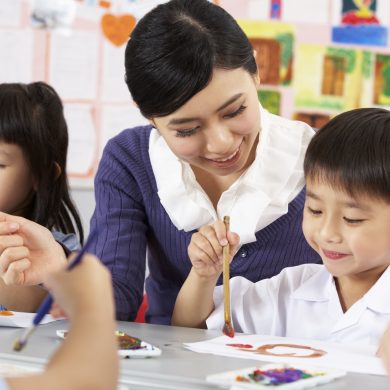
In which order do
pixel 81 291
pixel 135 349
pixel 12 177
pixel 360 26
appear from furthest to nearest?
1. pixel 360 26
2. pixel 12 177
3. pixel 135 349
4. pixel 81 291

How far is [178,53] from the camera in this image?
3.50ft

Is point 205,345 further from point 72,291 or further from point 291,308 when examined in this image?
point 72,291

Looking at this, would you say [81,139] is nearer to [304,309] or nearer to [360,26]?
[360,26]

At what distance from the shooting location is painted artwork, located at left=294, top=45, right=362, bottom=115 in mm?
2428

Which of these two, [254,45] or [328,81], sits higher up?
[254,45]

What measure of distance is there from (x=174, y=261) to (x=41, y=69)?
1.34 m

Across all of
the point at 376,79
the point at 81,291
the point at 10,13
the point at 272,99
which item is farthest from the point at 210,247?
the point at 10,13

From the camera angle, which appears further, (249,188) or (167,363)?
(249,188)

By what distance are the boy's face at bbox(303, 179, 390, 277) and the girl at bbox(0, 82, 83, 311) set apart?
0.50 m

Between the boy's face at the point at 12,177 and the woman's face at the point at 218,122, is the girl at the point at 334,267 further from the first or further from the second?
the boy's face at the point at 12,177

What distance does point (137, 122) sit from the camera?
97.2 inches

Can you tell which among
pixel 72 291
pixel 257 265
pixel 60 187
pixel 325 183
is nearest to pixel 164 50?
pixel 325 183

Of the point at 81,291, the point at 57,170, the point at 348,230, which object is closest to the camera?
the point at 81,291

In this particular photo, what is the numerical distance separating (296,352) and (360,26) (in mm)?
1753
